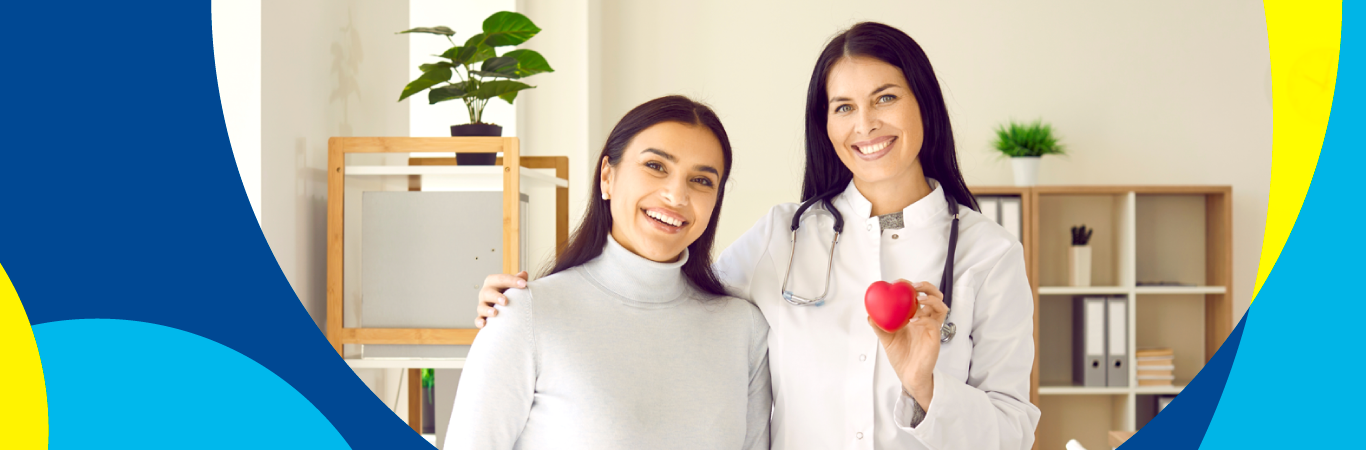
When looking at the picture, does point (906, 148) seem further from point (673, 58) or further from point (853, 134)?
point (673, 58)

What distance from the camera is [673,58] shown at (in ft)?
13.9

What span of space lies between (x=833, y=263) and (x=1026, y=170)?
286cm

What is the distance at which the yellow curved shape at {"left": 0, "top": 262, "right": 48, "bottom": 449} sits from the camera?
3.05 feet

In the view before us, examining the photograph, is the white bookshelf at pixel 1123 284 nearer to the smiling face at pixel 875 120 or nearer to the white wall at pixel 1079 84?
the white wall at pixel 1079 84

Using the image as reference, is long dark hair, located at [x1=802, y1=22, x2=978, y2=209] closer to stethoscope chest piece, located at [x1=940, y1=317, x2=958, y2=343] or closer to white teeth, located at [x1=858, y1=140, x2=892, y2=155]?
white teeth, located at [x1=858, y1=140, x2=892, y2=155]

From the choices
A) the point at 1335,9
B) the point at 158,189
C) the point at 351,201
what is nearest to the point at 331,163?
the point at 351,201

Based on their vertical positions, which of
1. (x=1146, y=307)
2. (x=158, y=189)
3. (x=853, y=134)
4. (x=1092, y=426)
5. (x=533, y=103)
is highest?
(x=533, y=103)

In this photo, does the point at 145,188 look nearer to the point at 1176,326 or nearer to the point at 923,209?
the point at 923,209

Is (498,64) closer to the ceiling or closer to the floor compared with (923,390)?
closer to the ceiling

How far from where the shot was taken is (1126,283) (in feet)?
13.1

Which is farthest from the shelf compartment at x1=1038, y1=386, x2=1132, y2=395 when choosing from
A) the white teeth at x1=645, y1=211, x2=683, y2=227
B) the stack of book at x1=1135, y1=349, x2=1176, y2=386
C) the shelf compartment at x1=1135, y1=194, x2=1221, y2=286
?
the white teeth at x1=645, y1=211, x2=683, y2=227

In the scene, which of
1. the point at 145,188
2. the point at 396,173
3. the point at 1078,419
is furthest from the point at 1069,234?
the point at 145,188

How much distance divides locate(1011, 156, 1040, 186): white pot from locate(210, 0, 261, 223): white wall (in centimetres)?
340

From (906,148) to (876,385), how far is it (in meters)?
0.40
